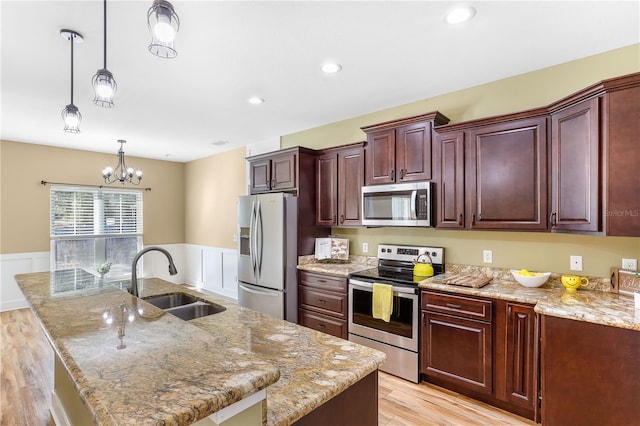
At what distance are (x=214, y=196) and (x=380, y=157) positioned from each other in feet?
12.7

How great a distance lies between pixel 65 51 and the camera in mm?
2379

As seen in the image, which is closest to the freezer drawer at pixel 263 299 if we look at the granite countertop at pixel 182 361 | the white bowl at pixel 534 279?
the granite countertop at pixel 182 361

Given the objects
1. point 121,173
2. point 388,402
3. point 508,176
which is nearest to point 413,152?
point 508,176

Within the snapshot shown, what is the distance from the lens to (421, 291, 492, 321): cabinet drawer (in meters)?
2.45

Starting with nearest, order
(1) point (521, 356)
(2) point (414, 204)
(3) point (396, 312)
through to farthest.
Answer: (1) point (521, 356)
(3) point (396, 312)
(2) point (414, 204)

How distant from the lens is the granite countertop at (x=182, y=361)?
59cm

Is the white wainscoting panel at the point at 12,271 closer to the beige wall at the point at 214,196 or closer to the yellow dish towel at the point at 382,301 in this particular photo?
the beige wall at the point at 214,196

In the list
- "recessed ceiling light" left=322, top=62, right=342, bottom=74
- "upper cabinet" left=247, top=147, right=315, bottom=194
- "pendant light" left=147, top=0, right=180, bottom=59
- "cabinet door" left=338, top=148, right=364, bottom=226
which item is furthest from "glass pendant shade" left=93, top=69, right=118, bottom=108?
"cabinet door" left=338, top=148, right=364, bottom=226

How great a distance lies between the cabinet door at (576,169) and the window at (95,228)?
6.37m

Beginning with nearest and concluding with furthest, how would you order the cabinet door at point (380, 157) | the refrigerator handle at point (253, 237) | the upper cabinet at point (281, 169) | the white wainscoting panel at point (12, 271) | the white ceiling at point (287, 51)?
the white ceiling at point (287, 51) → the cabinet door at point (380, 157) → the upper cabinet at point (281, 169) → the refrigerator handle at point (253, 237) → the white wainscoting panel at point (12, 271)

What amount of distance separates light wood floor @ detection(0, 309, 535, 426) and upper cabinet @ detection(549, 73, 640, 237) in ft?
4.90

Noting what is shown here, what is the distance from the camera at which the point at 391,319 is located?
293 centimetres

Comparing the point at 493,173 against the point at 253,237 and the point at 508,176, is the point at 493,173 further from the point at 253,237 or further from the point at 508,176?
the point at 253,237

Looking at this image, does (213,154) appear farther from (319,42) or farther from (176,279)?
(319,42)
